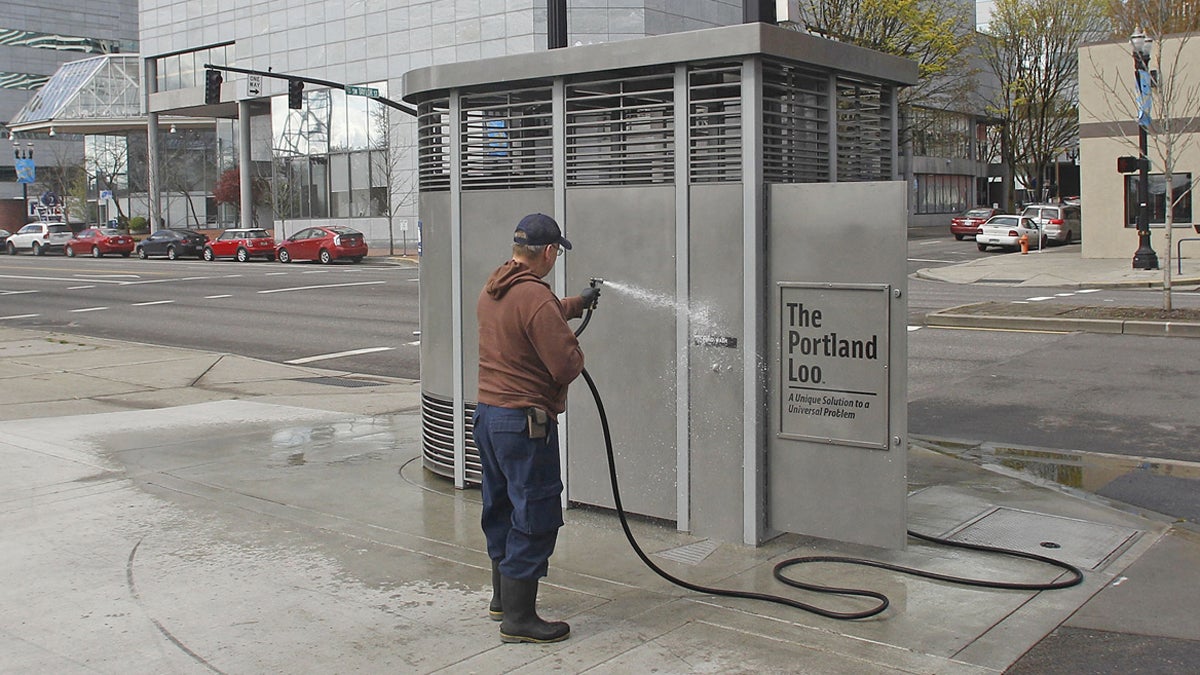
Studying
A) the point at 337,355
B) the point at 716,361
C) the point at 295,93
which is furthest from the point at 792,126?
the point at 295,93

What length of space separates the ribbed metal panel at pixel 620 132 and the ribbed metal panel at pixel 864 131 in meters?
1.10

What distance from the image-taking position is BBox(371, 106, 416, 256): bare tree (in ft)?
180

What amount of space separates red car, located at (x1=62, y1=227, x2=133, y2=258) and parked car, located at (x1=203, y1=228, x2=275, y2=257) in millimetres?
8280

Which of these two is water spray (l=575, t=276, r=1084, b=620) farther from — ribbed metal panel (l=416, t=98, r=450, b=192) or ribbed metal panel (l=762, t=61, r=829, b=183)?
ribbed metal panel (l=416, t=98, r=450, b=192)

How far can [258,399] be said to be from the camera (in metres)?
12.4

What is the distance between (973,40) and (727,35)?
2206 inches

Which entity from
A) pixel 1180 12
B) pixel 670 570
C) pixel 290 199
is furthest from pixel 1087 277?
pixel 290 199

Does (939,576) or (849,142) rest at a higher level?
(849,142)

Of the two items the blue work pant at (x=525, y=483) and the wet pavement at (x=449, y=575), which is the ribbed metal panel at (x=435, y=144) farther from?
the blue work pant at (x=525, y=483)

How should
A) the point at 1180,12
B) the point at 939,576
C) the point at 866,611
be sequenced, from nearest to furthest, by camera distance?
the point at 866,611
the point at 939,576
the point at 1180,12

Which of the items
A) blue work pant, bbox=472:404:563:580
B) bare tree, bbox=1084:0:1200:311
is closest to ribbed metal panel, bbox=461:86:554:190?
blue work pant, bbox=472:404:563:580

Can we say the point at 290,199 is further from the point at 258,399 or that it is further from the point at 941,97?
the point at 258,399

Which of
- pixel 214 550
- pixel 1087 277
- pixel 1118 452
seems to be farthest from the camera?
pixel 1087 277

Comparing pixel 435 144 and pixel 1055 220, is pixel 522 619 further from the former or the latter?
pixel 1055 220
